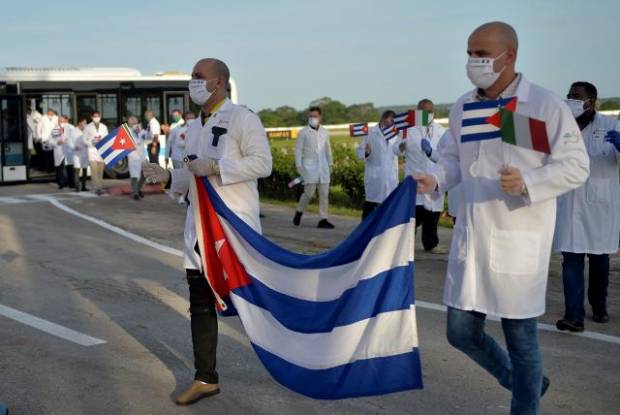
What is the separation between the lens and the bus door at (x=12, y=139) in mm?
22375

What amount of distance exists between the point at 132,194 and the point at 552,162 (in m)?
16.4

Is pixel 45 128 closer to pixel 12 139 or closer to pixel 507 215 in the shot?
pixel 12 139

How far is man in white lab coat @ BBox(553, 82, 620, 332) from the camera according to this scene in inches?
267

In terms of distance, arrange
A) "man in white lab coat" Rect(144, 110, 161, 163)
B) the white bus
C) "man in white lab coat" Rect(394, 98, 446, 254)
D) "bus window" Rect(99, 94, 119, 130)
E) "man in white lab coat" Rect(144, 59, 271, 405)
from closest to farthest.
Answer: "man in white lab coat" Rect(144, 59, 271, 405) → "man in white lab coat" Rect(394, 98, 446, 254) → "man in white lab coat" Rect(144, 110, 161, 163) → the white bus → "bus window" Rect(99, 94, 119, 130)

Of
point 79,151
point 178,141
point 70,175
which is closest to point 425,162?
point 178,141

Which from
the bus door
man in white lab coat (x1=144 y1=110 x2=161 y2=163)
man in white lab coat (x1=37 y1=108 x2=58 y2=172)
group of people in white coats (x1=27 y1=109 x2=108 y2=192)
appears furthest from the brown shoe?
the bus door

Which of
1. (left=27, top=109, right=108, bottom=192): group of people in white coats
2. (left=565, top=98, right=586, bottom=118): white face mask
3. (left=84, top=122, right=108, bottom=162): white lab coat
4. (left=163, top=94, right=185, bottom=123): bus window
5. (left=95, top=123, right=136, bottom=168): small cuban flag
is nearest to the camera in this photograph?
(left=95, top=123, right=136, bottom=168): small cuban flag

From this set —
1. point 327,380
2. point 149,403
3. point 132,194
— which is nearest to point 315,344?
point 327,380

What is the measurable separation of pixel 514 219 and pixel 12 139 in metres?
20.7

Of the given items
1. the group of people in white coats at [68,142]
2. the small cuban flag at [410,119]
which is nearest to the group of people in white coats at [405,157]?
the small cuban flag at [410,119]

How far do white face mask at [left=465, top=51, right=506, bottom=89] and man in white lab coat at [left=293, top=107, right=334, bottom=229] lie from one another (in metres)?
9.92

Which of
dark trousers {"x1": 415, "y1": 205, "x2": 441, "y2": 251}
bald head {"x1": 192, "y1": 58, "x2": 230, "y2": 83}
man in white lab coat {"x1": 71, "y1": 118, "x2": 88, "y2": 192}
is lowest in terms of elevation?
dark trousers {"x1": 415, "y1": 205, "x2": 441, "y2": 251}

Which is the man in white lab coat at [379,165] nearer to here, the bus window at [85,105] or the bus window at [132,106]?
the bus window at [132,106]

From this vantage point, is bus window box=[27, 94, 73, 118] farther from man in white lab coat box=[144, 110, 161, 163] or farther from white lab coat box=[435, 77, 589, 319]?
white lab coat box=[435, 77, 589, 319]
